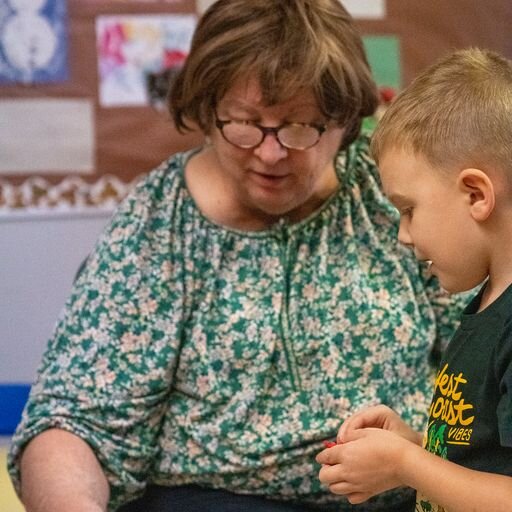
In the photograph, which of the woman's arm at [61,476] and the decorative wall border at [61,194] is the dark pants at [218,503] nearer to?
the woman's arm at [61,476]

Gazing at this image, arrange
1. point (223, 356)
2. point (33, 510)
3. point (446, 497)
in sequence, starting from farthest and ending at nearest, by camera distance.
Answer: point (223, 356), point (33, 510), point (446, 497)

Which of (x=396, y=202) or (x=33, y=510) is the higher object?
(x=396, y=202)

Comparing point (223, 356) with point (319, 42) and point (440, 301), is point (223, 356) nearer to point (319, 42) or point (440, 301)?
point (440, 301)

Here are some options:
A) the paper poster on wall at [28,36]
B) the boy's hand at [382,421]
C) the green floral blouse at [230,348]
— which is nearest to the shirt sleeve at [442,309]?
the green floral blouse at [230,348]

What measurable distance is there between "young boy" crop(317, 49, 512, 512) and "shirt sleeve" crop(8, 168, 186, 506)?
0.53 m

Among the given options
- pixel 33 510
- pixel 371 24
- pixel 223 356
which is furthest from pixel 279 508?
pixel 371 24

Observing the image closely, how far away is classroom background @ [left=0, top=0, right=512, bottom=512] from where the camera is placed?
8.38 feet

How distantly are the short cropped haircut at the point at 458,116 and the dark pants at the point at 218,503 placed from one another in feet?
2.28

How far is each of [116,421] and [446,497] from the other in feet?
2.35

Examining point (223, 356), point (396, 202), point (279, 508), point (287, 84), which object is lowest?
point (279, 508)

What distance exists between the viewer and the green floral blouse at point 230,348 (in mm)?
1652

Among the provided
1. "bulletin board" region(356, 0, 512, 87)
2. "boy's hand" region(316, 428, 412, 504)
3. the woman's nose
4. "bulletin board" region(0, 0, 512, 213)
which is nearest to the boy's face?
"boy's hand" region(316, 428, 412, 504)

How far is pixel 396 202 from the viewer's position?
46.9 inches

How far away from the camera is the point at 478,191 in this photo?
1.11 m
